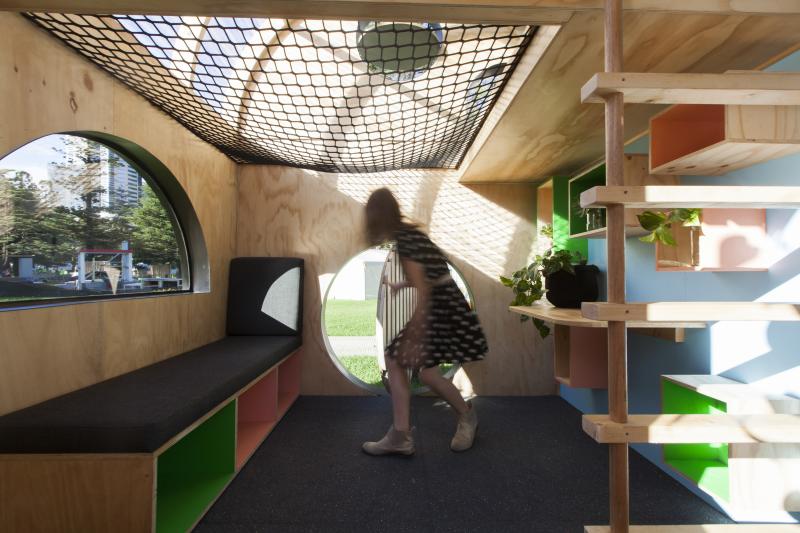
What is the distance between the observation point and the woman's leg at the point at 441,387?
2631 mm

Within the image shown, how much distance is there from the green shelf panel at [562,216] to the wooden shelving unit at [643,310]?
2140mm

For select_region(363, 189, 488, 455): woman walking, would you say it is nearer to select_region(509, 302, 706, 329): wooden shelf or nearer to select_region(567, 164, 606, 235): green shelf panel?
select_region(509, 302, 706, 329): wooden shelf

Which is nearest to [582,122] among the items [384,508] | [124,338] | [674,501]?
[674,501]

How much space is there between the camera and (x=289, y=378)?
3637 millimetres

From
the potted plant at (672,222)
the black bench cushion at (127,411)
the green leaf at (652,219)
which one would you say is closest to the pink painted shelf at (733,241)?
the potted plant at (672,222)

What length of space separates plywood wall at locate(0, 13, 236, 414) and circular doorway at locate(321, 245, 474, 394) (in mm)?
1469

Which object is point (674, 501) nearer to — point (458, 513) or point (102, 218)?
point (458, 513)

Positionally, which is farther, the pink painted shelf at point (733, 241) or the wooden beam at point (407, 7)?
the pink painted shelf at point (733, 241)

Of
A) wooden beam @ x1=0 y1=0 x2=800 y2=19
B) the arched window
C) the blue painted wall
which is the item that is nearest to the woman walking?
the blue painted wall

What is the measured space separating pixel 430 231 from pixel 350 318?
13.3 m

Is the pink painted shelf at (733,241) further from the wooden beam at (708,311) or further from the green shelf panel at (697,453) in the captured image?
the wooden beam at (708,311)

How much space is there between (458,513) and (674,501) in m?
1.06

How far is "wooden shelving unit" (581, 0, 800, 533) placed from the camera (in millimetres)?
1198

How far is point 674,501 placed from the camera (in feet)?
6.71
